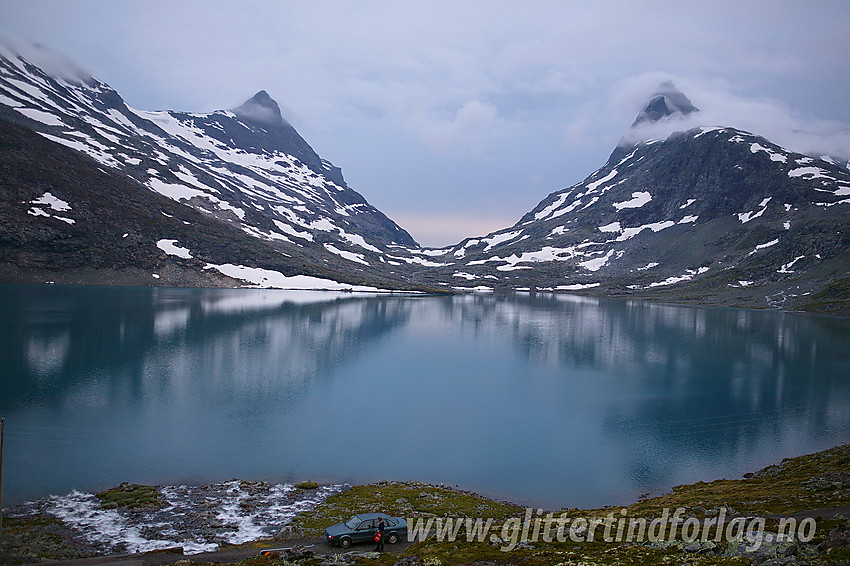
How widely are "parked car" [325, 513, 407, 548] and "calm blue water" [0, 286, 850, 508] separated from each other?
10823 mm

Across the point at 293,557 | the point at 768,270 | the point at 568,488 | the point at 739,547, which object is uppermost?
the point at 768,270

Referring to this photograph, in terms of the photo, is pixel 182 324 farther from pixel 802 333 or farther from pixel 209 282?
pixel 802 333

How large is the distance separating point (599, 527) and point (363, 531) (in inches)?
365

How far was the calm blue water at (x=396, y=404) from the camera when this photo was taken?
1249 inches

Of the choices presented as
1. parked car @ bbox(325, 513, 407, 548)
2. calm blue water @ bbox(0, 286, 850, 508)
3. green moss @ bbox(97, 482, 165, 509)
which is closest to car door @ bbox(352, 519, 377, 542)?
parked car @ bbox(325, 513, 407, 548)

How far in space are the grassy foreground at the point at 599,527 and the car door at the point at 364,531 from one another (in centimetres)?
36

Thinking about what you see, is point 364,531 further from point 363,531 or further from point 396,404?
point 396,404

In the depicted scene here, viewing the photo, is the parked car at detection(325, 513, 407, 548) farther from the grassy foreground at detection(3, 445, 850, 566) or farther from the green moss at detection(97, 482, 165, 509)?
the green moss at detection(97, 482, 165, 509)

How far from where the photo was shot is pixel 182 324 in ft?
279

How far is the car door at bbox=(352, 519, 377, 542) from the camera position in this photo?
19469 mm

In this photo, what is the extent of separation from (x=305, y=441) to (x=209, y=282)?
471 ft

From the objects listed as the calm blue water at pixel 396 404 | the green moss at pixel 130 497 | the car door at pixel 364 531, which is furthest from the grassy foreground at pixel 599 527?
the calm blue water at pixel 396 404

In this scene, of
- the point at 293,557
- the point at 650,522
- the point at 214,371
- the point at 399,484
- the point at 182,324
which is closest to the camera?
the point at 293,557

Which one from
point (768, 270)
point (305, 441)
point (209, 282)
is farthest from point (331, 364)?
point (768, 270)
